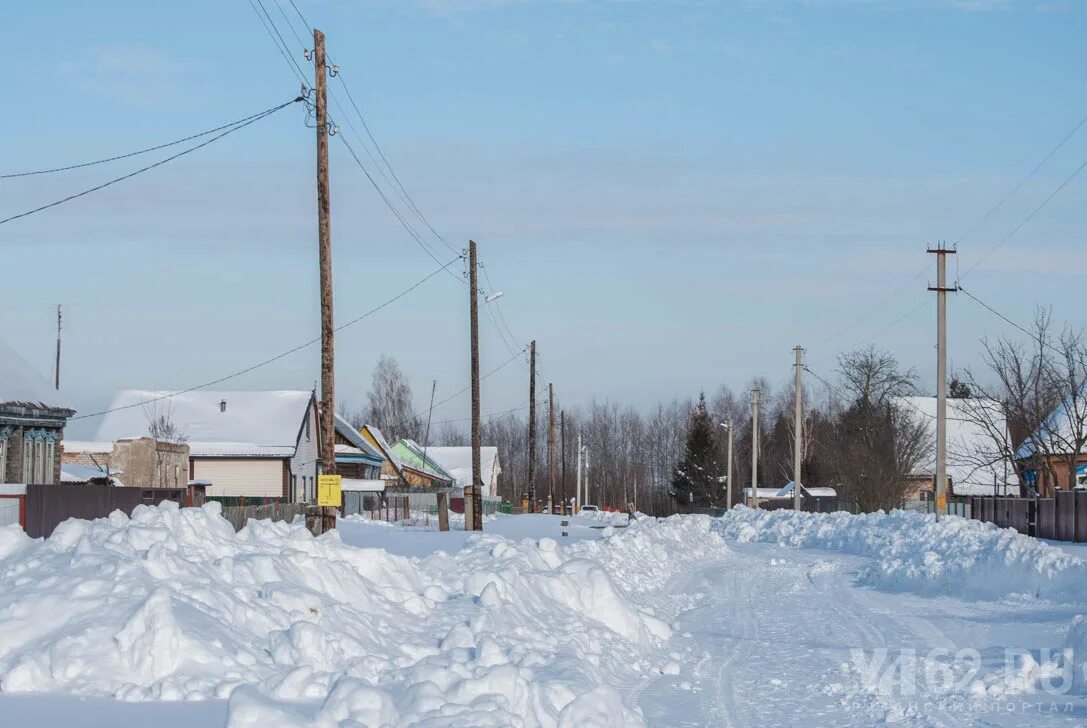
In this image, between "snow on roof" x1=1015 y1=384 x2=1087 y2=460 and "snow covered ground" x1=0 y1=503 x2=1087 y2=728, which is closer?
"snow covered ground" x1=0 y1=503 x2=1087 y2=728

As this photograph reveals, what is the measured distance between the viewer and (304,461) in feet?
193

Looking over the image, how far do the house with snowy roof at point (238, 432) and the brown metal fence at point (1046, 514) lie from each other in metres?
29.3

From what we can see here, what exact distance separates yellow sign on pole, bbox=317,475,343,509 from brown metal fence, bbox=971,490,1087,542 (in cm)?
2192

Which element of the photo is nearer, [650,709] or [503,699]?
[503,699]

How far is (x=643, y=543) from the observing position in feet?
92.2

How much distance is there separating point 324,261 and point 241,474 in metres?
33.4

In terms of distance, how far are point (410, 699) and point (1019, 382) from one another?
1892 inches

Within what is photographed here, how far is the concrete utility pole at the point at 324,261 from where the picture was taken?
22188 mm

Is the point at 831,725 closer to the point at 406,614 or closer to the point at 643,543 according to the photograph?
the point at 406,614

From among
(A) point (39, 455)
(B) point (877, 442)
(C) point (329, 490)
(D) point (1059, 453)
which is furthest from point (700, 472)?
(C) point (329, 490)

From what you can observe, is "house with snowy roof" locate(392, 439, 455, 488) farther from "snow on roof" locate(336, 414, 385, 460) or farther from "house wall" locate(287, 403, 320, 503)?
"house wall" locate(287, 403, 320, 503)

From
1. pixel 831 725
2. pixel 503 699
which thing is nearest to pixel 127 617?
pixel 503 699

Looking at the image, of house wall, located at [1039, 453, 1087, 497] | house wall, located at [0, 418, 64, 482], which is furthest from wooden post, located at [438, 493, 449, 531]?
house wall, located at [1039, 453, 1087, 497]

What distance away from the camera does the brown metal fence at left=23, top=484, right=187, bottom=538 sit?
24797 millimetres
